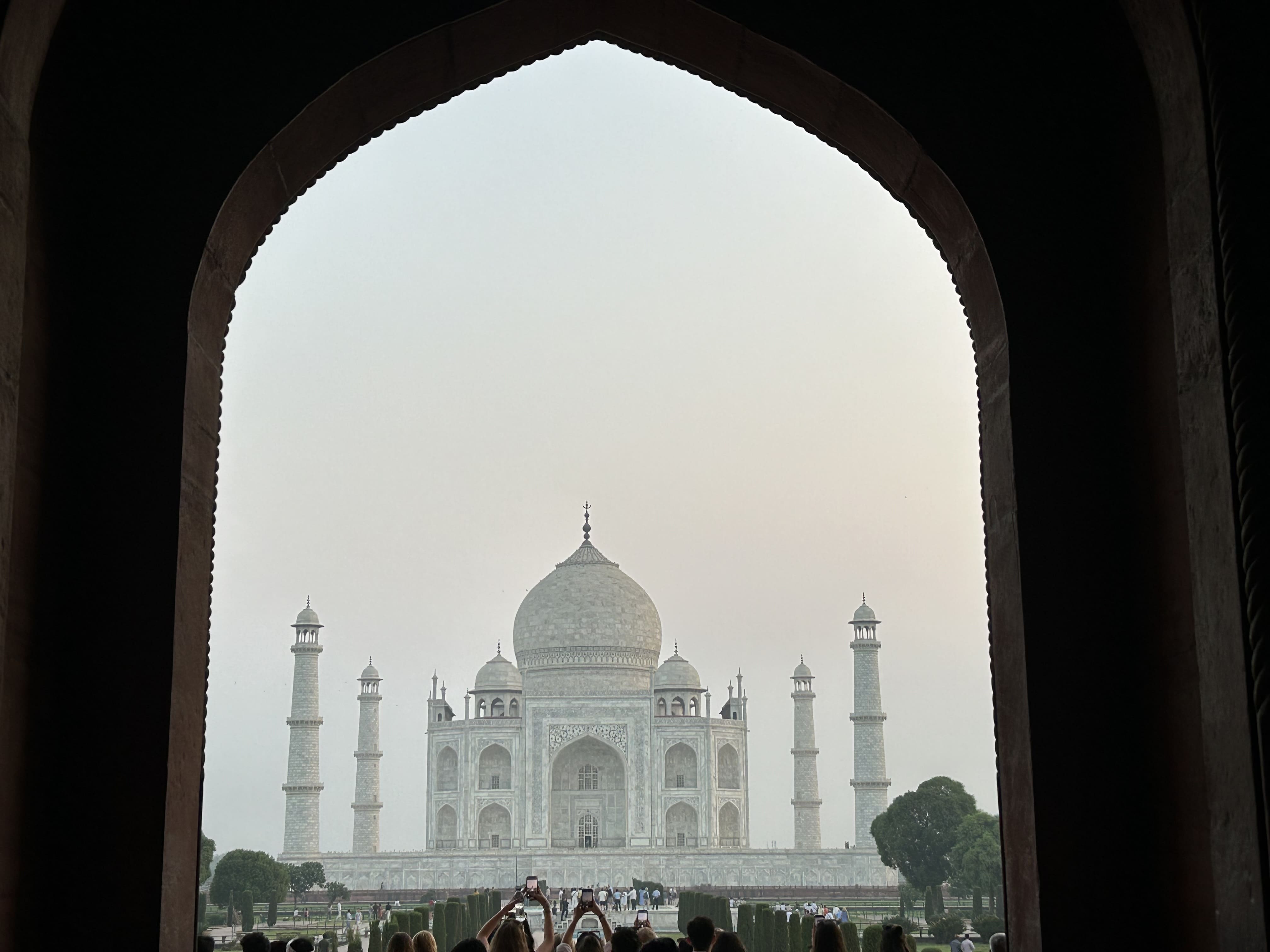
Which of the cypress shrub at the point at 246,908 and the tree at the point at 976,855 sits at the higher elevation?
the tree at the point at 976,855

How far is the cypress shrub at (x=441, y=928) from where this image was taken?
556 inches

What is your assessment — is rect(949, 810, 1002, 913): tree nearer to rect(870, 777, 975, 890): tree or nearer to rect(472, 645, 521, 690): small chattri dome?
rect(870, 777, 975, 890): tree

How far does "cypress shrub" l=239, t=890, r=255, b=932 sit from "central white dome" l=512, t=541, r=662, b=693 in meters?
12.6

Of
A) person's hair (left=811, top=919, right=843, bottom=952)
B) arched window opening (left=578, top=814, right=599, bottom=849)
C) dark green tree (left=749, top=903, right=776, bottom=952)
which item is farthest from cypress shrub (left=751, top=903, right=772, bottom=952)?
arched window opening (left=578, top=814, right=599, bottom=849)

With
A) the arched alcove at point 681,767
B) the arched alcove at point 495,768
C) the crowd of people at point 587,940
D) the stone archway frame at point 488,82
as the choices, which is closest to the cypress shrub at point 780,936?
the crowd of people at point 587,940

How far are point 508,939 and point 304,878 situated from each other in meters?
23.0

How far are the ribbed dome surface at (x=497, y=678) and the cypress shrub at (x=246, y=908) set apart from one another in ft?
44.1

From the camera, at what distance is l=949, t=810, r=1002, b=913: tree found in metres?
19.7

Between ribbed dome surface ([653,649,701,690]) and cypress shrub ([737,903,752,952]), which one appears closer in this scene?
cypress shrub ([737,903,752,952])

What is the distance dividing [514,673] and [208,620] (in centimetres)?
3016

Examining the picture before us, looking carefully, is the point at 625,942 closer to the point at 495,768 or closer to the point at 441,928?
the point at 441,928

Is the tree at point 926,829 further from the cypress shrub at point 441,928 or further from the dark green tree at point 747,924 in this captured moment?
the cypress shrub at point 441,928

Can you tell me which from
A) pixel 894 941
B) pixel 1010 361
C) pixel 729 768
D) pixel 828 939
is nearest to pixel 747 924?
pixel 894 941

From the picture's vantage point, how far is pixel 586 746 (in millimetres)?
31109
